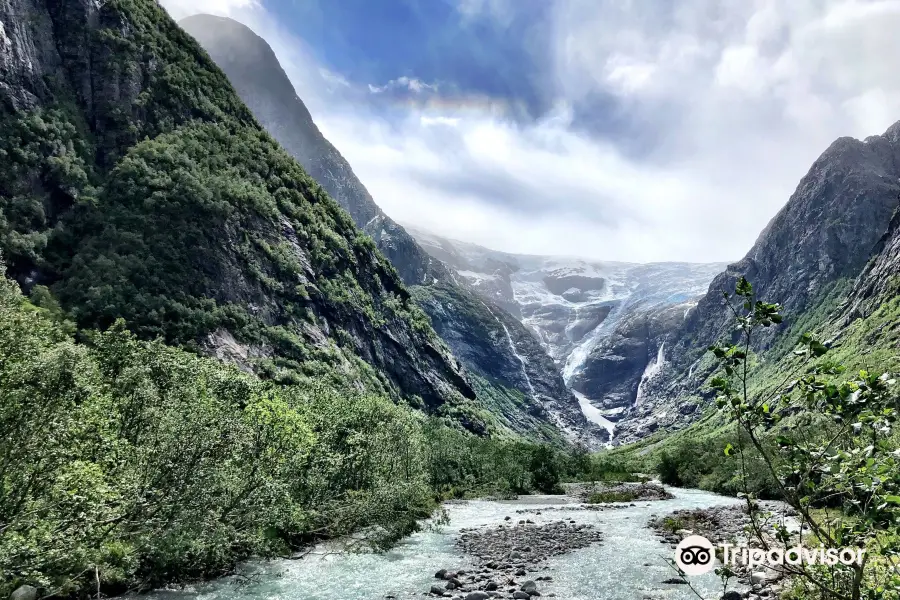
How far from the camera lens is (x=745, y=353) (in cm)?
695

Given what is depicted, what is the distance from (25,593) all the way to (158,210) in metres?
117

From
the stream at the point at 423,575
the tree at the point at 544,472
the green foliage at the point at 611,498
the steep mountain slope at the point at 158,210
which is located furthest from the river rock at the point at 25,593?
the tree at the point at 544,472

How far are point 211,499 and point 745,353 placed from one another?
25707mm

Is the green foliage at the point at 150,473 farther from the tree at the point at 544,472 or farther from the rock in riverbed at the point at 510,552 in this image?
the tree at the point at 544,472

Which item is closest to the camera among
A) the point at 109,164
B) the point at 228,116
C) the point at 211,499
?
the point at 211,499

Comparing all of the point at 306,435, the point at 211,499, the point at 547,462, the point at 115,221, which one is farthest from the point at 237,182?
the point at 211,499

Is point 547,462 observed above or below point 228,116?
below

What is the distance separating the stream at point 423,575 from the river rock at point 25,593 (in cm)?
609

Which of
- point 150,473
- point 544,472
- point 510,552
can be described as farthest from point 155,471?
point 544,472

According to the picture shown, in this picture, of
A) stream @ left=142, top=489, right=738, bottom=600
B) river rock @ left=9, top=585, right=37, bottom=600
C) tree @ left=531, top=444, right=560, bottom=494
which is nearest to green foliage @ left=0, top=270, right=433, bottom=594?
river rock @ left=9, top=585, right=37, bottom=600

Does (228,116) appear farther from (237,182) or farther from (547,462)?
(547,462)

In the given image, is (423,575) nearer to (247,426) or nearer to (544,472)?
(247,426)

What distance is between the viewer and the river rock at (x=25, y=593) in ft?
65.6

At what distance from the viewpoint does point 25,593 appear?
66.3 ft
